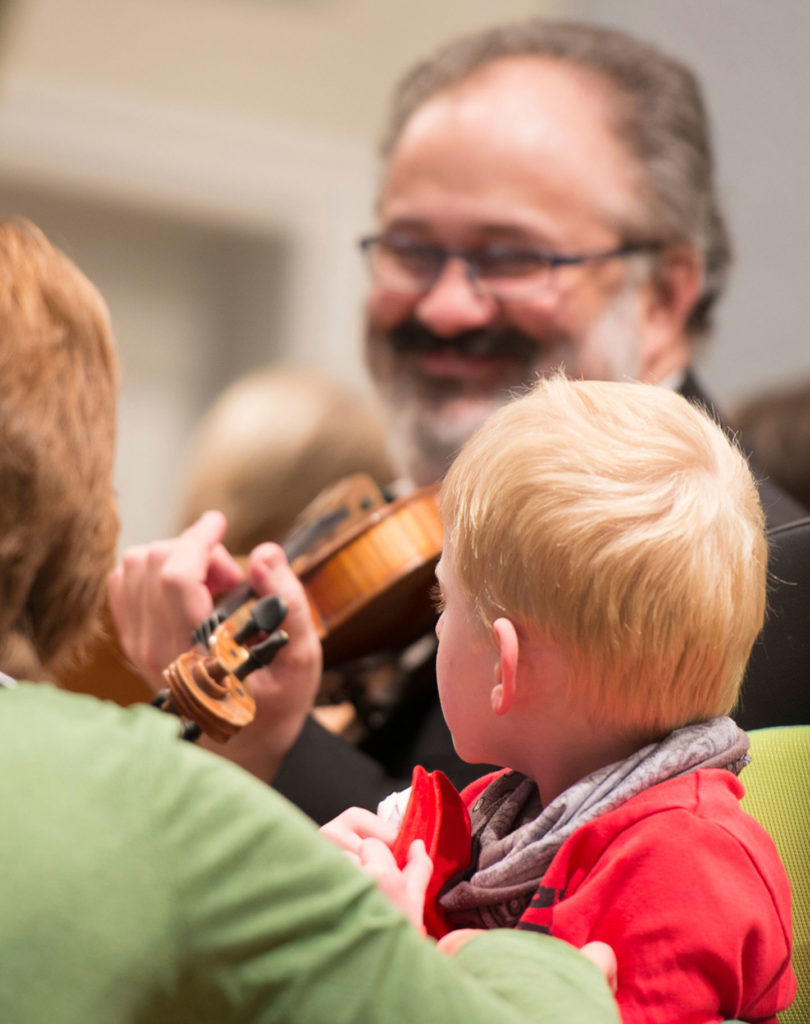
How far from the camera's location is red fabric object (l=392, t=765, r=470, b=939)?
54 cm

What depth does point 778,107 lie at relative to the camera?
2.81 meters

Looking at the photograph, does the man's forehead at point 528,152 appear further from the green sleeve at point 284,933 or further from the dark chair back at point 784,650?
the green sleeve at point 284,933

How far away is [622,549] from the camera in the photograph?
0.51 m

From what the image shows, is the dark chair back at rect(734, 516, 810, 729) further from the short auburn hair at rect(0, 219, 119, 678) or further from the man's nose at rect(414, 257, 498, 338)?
the man's nose at rect(414, 257, 498, 338)

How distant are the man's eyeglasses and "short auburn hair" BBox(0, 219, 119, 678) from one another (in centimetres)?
60

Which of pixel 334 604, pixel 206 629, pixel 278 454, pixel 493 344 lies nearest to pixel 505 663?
pixel 206 629

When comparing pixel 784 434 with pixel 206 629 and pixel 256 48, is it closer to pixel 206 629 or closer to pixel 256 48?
pixel 206 629

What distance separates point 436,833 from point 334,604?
1.57ft

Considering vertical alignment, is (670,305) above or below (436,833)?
above

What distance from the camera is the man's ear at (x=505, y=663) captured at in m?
0.53

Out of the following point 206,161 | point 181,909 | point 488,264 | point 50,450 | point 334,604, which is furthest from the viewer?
point 206,161

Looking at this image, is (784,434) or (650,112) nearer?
(650,112)

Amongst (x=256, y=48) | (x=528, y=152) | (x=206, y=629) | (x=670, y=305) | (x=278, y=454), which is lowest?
(x=278, y=454)

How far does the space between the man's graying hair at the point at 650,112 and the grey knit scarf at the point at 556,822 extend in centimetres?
87
